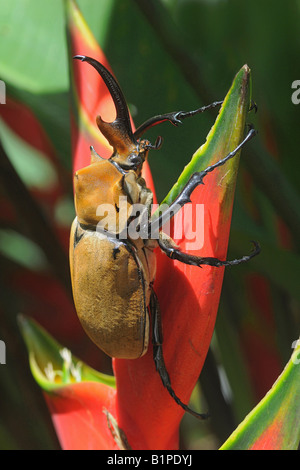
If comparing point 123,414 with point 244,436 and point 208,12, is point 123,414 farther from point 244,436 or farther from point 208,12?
point 208,12

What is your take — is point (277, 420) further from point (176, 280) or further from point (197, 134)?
point (197, 134)

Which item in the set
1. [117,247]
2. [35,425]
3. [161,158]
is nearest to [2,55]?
[161,158]

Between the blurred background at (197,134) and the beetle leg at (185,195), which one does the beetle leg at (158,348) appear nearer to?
the beetle leg at (185,195)

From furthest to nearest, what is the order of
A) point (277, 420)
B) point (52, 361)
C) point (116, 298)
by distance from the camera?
point (52, 361), point (116, 298), point (277, 420)

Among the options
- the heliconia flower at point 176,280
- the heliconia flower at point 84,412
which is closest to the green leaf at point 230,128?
the heliconia flower at point 176,280

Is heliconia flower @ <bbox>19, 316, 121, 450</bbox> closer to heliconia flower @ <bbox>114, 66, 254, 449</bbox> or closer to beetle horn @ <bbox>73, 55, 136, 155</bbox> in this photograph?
heliconia flower @ <bbox>114, 66, 254, 449</bbox>

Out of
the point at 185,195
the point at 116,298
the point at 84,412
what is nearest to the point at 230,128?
the point at 185,195
